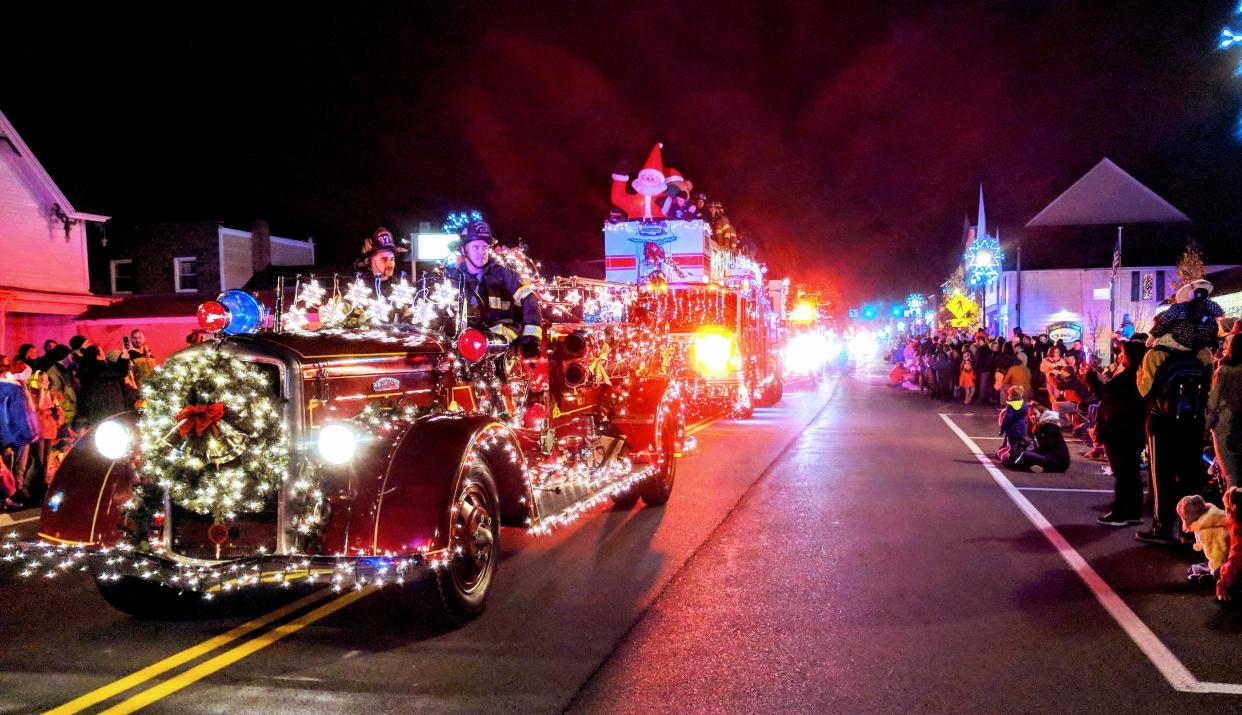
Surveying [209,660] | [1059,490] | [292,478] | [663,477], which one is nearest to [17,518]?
[209,660]

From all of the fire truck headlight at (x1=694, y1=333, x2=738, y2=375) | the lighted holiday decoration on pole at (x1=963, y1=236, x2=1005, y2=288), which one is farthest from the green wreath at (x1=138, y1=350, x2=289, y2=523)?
the lighted holiday decoration on pole at (x1=963, y1=236, x2=1005, y2=288)

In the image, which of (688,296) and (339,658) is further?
(688,296)

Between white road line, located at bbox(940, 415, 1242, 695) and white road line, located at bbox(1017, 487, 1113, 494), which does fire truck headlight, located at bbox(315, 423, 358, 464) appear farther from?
white road line, located at bbox(1017, 487, 1113, 494)

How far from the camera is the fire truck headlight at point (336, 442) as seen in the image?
4.81 metres

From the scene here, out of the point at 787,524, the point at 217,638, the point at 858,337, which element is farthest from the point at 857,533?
the point at 858,337

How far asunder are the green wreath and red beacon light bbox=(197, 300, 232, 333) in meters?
0.18

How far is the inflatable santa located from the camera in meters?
20.2

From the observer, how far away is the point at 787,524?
8.10m

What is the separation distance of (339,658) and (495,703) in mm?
1152

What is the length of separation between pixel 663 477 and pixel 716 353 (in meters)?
8.15

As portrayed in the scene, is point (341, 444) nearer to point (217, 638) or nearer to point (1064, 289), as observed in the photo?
point (217, 638)

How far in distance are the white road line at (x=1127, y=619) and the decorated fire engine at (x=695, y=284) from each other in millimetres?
6362

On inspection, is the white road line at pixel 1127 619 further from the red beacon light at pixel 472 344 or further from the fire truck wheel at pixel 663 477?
the red beacon light at pixel 472 344

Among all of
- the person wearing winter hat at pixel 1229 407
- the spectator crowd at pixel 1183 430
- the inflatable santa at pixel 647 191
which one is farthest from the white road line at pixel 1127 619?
the inflatable santa at pixel 647 191
